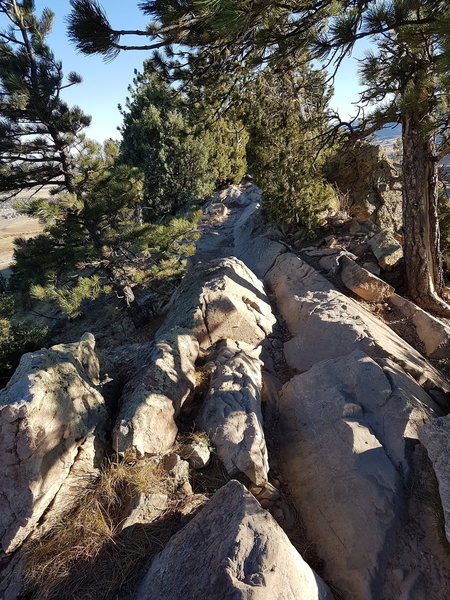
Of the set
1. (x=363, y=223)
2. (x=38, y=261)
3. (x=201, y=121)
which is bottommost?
(x=363, y=223)

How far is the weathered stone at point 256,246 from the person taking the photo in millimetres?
8805

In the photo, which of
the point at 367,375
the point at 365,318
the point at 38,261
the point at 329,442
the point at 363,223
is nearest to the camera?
the point at 329,442

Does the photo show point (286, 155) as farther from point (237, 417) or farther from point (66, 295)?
point (237, 417)

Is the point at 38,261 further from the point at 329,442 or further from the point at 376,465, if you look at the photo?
the point at 376,465

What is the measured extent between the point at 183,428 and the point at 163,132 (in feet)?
48.6

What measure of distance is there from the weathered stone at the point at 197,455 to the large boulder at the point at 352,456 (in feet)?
3.02

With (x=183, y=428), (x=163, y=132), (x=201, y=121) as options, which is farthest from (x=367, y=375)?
(x=163, y=132)

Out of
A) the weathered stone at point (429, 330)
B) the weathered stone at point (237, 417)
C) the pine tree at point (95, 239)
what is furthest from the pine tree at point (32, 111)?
the weathered stone at point (429, 330)

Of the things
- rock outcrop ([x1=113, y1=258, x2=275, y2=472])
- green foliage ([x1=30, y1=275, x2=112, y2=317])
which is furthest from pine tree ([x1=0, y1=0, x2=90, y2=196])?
rock outcrop ([x1=113, y1=258, x2=275, y2=472])

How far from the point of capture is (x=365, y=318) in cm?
574

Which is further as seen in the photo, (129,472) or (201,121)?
(201,121)

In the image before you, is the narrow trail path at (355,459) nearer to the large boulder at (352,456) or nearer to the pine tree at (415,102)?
the large boulder at (352,456)

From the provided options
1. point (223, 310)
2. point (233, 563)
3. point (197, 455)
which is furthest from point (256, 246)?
point (233, 563)

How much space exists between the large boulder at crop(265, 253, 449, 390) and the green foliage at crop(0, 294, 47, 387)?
6.80 metres
